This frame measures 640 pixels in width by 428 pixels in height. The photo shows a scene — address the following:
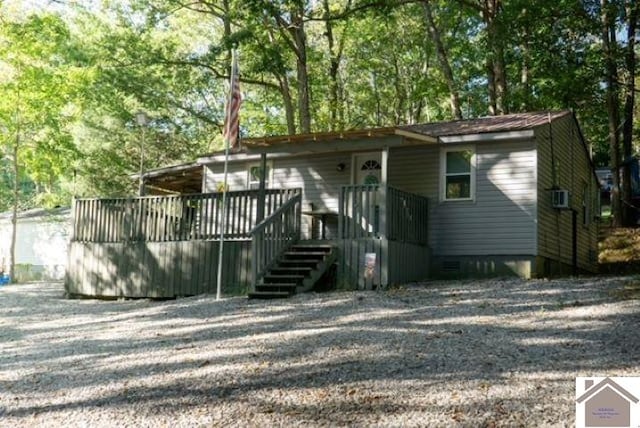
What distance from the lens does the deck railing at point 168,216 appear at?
13086 mm

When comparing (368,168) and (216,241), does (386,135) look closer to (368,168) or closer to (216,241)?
(368,168)

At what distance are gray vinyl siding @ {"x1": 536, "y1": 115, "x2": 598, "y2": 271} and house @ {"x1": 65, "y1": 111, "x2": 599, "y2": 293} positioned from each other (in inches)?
2.6

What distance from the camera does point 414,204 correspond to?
13.0 metres

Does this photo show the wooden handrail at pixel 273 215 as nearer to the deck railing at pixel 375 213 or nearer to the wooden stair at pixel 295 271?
the wooden stair at pixel 295 271

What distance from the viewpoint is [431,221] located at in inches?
545

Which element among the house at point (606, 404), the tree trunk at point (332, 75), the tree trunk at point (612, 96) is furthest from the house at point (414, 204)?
the tree trunk at point (332, 75)

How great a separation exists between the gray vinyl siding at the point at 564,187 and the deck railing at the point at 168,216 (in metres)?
5.16

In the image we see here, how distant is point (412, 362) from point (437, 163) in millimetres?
8188

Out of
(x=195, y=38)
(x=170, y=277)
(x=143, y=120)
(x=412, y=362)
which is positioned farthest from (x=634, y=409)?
(x=195, y=38)

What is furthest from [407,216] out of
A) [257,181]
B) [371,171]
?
[257,181]

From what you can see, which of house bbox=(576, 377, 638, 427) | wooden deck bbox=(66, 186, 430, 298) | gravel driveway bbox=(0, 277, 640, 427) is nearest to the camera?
house bbox=(576, 377, 638, 427)

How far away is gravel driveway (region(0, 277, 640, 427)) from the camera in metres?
5.09

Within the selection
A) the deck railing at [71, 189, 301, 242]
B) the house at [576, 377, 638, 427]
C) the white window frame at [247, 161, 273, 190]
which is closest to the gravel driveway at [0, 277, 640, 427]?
the house at [576, 377, 638, 427]

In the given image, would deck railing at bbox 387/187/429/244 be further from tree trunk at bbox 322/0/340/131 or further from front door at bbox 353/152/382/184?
tree trunk at bbox 322/0/340/131
